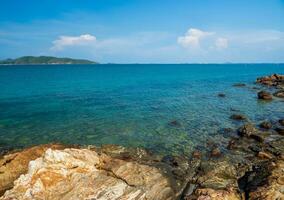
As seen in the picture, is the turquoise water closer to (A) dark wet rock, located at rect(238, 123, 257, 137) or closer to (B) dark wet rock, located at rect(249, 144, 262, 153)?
(A) dark wet rock, located at rect(238, 123, 257, 137)

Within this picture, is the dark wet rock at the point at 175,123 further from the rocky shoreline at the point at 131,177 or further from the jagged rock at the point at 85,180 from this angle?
the jagged rock at the point at 85,180

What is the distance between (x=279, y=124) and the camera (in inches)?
1357

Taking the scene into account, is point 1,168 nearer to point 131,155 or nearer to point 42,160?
point 42,160

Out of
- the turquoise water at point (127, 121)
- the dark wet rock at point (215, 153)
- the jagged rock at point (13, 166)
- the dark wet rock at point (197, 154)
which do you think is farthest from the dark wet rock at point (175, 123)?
the jagged rock at point (13, 166)

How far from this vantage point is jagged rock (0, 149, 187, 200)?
15062 mm

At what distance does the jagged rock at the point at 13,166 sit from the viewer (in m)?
17.2

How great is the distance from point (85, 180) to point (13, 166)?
227 inches

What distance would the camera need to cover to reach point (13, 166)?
18.5m

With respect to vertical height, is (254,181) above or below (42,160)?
below

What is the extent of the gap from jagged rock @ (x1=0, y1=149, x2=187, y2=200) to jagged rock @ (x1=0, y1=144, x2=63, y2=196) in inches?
83.5

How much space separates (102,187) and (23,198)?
3982 millimetres

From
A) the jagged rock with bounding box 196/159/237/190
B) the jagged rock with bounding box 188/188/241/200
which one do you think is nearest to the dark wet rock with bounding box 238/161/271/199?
the jagged rock with bounding box 196/159/237/190

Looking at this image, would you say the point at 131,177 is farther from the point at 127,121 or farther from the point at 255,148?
the point at 127,121

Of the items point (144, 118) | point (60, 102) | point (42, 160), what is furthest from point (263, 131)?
point (60, 102)
